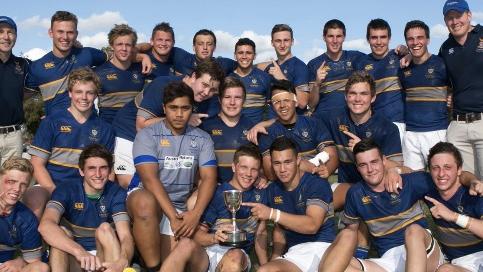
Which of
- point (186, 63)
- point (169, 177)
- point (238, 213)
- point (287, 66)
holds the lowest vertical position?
point (238, 213)

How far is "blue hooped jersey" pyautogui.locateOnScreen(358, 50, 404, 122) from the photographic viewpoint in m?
8.48

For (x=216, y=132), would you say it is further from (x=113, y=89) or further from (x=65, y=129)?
(x=113, y=89)

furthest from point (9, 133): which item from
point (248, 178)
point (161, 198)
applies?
point (248, 178)

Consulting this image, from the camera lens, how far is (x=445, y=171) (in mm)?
5910

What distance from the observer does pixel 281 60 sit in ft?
31.7

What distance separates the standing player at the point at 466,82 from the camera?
7.61 m

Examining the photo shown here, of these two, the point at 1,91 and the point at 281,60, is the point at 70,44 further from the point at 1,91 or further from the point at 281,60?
the point at 281,60

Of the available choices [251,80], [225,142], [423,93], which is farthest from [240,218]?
[423,93]

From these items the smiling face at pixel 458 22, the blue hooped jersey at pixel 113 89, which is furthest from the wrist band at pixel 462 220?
the blue hooped jersey at pixel 113 89

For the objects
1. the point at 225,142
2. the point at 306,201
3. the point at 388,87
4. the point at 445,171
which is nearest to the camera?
the point at 445,171

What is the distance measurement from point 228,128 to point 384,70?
2.78 m

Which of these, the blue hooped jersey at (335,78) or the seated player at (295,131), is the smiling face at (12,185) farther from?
the blue hooped jersey at (335,78)

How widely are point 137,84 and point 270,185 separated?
10.0 ft

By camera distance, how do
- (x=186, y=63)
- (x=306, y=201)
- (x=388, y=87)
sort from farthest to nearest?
(x=186, y=63) → (x=388, y=87) → (x=306, y=201)
